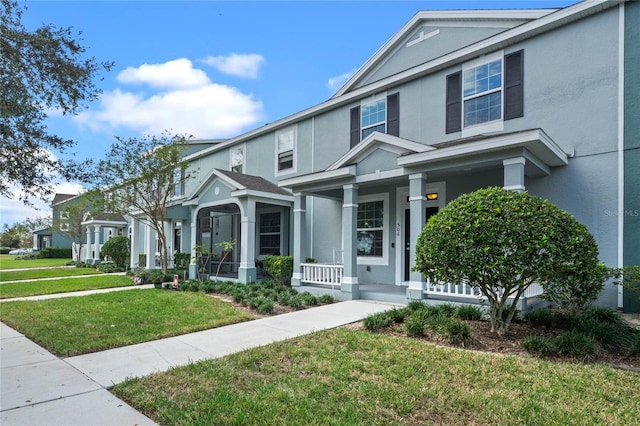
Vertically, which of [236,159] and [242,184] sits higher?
[236,159]

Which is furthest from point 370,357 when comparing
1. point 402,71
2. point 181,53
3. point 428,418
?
point 181,53

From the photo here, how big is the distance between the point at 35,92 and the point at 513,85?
942 cm

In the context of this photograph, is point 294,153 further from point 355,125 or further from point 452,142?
point 452,142

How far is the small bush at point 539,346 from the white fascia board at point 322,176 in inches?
221

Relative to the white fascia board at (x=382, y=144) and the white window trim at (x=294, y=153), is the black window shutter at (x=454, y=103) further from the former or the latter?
the white window trim at (x=294, y=153)

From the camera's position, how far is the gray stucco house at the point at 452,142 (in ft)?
23.8

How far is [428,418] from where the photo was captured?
10.6 ft

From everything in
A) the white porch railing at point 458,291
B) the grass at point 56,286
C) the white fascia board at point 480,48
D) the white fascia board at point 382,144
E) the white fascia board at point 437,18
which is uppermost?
the white fascia board at point 437,18

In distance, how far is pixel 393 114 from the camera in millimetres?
10930

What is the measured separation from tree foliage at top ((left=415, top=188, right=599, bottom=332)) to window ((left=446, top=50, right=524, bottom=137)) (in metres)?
4.01

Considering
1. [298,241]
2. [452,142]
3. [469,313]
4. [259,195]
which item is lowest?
[469,313]

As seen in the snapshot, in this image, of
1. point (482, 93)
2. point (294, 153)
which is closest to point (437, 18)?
point (482, 93)

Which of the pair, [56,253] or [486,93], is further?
[56,253]

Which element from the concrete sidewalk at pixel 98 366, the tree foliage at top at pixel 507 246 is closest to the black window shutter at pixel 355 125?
the concrete sidewalk at pixel 98 366
